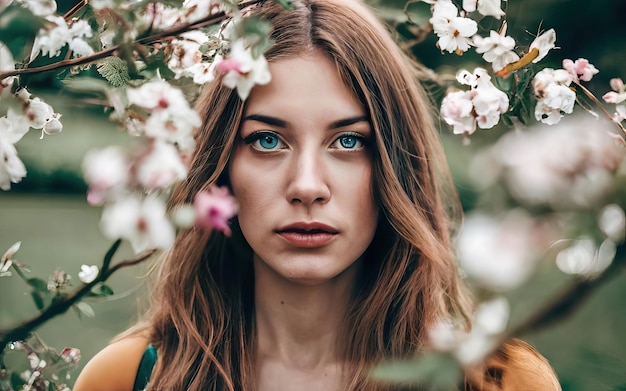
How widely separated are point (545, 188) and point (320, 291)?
3.33 ft

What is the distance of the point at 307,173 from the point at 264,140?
14 cm

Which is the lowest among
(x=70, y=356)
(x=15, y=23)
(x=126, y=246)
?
(x=126, y=246)

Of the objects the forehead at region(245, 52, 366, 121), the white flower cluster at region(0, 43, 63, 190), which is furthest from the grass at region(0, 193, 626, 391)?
the forehead at region(245, 52, 366, 121)

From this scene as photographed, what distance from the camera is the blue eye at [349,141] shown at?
1372 mm

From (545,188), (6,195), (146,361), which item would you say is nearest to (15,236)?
(6,195)

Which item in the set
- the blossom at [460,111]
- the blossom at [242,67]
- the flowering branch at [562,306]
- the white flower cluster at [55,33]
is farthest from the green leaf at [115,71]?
the flowering branch at [562,306]

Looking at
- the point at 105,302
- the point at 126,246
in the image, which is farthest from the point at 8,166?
the point at 105,302

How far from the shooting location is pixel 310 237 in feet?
→ 4.38

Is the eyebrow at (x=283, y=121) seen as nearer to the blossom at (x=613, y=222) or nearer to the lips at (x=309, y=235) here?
the lips at (x=309, y=235)

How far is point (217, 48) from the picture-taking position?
124cm

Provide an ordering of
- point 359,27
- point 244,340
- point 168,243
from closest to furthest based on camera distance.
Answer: point 168,243
point 359,27
point 244,340

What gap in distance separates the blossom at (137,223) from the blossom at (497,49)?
0.67m

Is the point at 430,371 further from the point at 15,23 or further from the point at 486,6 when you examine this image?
the point at 486,6

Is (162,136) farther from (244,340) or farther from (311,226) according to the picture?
(244,340)
